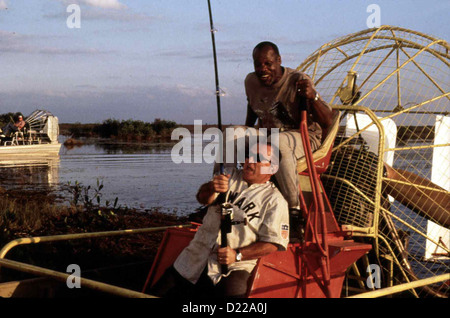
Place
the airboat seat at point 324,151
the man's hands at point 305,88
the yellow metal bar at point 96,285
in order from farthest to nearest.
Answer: the airboat seat at point 324,151
the man's hands at point 305,88
the yellow metal bar at point 96,285

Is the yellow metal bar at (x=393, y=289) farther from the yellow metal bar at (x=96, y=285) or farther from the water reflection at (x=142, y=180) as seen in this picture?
the water reflection at (x=142, y=180)

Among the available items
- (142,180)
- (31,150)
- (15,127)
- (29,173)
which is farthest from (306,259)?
(15,127)

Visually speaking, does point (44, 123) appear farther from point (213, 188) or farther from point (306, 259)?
point (213, 188)

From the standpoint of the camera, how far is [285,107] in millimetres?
4785

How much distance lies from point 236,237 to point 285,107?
4.98 feet

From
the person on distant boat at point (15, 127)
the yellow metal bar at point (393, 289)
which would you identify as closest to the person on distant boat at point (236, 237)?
the yellow metal bar at point (393, 289)

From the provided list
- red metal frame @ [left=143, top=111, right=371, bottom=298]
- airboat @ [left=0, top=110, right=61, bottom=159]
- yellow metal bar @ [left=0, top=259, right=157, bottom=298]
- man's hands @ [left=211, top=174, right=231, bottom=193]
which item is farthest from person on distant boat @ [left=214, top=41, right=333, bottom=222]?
airboat @ [left=0, top=110, right=61, bottom=159]

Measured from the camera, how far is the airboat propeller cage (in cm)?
3417

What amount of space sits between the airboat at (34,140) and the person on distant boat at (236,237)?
25350mm

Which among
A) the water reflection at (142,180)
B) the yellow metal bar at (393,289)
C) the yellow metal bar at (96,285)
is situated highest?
the yellow metal bar at (96,285)

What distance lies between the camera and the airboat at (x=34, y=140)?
97.7ft
